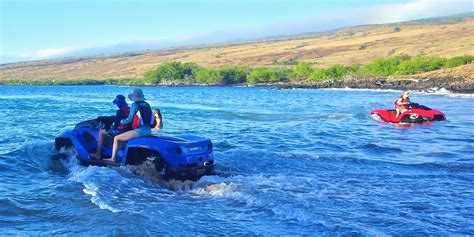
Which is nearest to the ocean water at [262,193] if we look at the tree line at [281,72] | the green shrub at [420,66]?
the green shrub at [420,66]

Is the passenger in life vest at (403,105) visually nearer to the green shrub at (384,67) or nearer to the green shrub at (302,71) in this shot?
the green shrub at (384,67)

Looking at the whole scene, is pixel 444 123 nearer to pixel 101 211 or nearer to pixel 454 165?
pixel 454 165

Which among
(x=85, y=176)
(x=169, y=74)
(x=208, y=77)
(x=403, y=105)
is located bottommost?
(x=208, y=77)

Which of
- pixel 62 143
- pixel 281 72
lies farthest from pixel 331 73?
pixel 62 143

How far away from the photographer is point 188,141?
10281mm

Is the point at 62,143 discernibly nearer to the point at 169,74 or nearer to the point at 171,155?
the point at 171,155

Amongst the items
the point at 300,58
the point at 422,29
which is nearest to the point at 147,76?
the point at 300,58

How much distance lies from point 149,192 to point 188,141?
51.9 inches

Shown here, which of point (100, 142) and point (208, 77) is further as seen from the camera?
point (208, 77)

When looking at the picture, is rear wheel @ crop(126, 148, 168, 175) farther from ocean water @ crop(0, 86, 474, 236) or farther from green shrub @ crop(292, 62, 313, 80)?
green shrub @ crop(292, 62, 313, 80)

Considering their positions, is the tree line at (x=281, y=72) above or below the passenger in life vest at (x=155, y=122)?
below

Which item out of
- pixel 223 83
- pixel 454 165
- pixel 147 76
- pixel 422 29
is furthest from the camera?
pixel 422 29

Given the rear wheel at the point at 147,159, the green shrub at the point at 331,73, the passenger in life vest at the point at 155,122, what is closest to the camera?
the rear wheel at the point at 147,159

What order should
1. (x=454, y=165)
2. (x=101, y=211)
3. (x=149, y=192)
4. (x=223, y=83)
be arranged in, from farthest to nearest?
(x=223, y=83) < (x=454, y=165) < (x=149, y=192) < (x=101, y=211)
